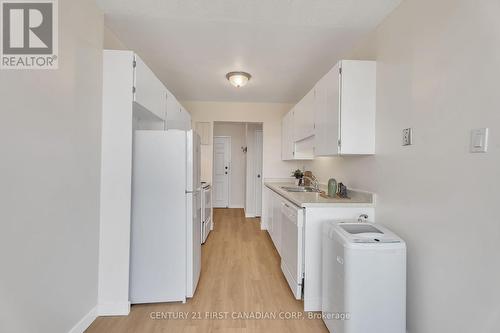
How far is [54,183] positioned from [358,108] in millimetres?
2302

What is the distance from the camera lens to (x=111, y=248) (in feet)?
6.04

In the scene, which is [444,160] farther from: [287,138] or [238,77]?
[287,138]

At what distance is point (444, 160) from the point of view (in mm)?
1312

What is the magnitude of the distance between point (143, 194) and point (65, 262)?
0.68 meters

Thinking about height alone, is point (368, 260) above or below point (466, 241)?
below

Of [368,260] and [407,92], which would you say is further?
[407,92]

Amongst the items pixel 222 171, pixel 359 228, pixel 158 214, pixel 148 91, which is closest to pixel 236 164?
pixel 222 171

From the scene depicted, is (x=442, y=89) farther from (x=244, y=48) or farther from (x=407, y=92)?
(x=244, y=48)

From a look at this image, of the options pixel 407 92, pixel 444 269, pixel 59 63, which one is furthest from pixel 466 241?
pixel 59 63

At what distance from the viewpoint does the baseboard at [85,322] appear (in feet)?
5.17

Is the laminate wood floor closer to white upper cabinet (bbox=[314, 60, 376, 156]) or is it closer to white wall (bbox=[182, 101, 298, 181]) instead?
white upper cabinet (bbox=[314, 60, 376, 156])

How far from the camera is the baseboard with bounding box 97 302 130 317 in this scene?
183cm

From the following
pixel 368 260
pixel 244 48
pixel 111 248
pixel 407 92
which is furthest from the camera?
pixel 244 48

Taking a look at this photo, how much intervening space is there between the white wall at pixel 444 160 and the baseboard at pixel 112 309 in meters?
2.14
